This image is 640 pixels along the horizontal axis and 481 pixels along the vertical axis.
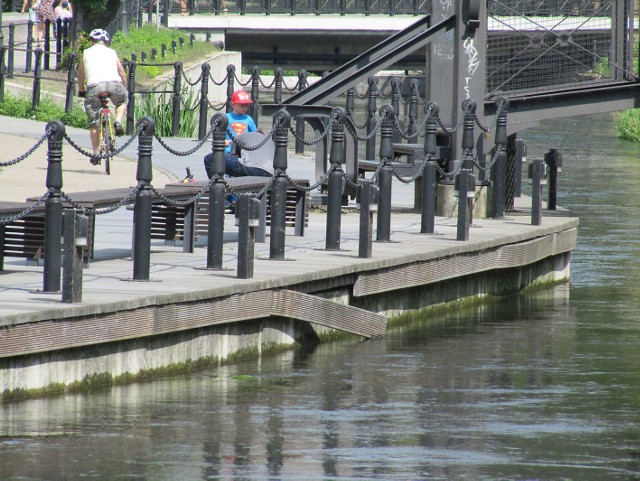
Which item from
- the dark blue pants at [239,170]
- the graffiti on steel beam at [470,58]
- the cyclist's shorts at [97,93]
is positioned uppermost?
the graffiti on steel beam at [470,58]

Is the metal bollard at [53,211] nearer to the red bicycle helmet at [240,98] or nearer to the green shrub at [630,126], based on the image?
the red bicycle helmet at [240,98]

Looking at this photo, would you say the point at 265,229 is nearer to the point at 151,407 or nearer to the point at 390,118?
the point at 390,118

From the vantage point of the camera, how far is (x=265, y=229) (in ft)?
46.6

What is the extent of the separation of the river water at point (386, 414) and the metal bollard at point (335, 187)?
34.4 inches

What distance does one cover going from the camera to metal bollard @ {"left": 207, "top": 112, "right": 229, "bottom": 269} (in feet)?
38.4

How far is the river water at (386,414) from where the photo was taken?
8.33m

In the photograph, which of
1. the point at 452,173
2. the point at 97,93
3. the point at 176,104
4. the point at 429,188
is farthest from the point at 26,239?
the point at 176,104

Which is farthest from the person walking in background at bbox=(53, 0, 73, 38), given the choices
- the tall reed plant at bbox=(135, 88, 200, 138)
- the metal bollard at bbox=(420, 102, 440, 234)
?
the metal bollard at bbox=(420, 102, 440, 234)

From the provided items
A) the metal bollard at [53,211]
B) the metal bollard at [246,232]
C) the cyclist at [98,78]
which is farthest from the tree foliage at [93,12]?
the metal bollard at [53,211]

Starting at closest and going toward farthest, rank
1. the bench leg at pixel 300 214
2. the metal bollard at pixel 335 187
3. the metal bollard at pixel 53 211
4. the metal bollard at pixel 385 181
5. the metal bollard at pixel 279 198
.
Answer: the metal bollard at pixel 53 211 → the metal bollard at pixel 279 198 → the metal bollard at pixel 335 187 → the metal bollard at pixel 385 181 → the bench leg at pixel 300 214

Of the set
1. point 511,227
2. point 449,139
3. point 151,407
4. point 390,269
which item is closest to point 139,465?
point 151,407

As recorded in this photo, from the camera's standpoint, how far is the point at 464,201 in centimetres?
1429

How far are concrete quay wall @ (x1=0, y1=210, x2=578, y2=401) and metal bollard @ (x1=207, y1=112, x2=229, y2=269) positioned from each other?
18 cm

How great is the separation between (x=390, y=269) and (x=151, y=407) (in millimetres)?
3601
